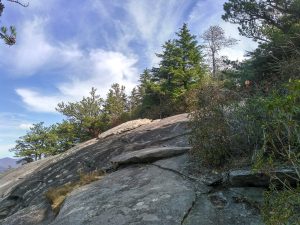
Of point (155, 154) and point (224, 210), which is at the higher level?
point (155, 154)

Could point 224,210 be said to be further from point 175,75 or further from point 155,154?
point 175,75

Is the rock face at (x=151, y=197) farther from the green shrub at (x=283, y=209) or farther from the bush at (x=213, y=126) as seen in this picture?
the green shrub at (x=283, y=209)

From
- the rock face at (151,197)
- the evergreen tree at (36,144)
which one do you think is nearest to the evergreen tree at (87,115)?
the evergreen tree at (36,144)

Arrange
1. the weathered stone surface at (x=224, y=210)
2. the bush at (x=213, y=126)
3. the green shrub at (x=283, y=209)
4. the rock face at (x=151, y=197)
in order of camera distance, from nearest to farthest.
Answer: the green shrub at (x=283, y=209) → the weathered stone surface at (x=224, y=210) → the rock face at (x=151, y=197) → the bush at (x=213, y=126)

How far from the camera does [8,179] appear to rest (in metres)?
15.5

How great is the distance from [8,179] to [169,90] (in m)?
11.9

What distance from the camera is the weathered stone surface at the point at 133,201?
573 centimetres

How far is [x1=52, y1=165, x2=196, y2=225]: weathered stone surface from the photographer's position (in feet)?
18.8

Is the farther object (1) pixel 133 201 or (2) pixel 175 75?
(2) pixel 175 75

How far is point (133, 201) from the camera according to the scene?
6.36 metres

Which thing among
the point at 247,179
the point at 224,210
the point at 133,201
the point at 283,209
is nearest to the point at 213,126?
the point at 247,179

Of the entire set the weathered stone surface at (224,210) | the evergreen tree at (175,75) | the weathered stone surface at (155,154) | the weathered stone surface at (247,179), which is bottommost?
the weathered stone surface at (224,210)

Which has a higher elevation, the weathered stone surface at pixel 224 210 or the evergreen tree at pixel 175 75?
the evergreen tree at pixel 175 75

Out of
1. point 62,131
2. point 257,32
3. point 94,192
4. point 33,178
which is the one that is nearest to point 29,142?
point 62,131
